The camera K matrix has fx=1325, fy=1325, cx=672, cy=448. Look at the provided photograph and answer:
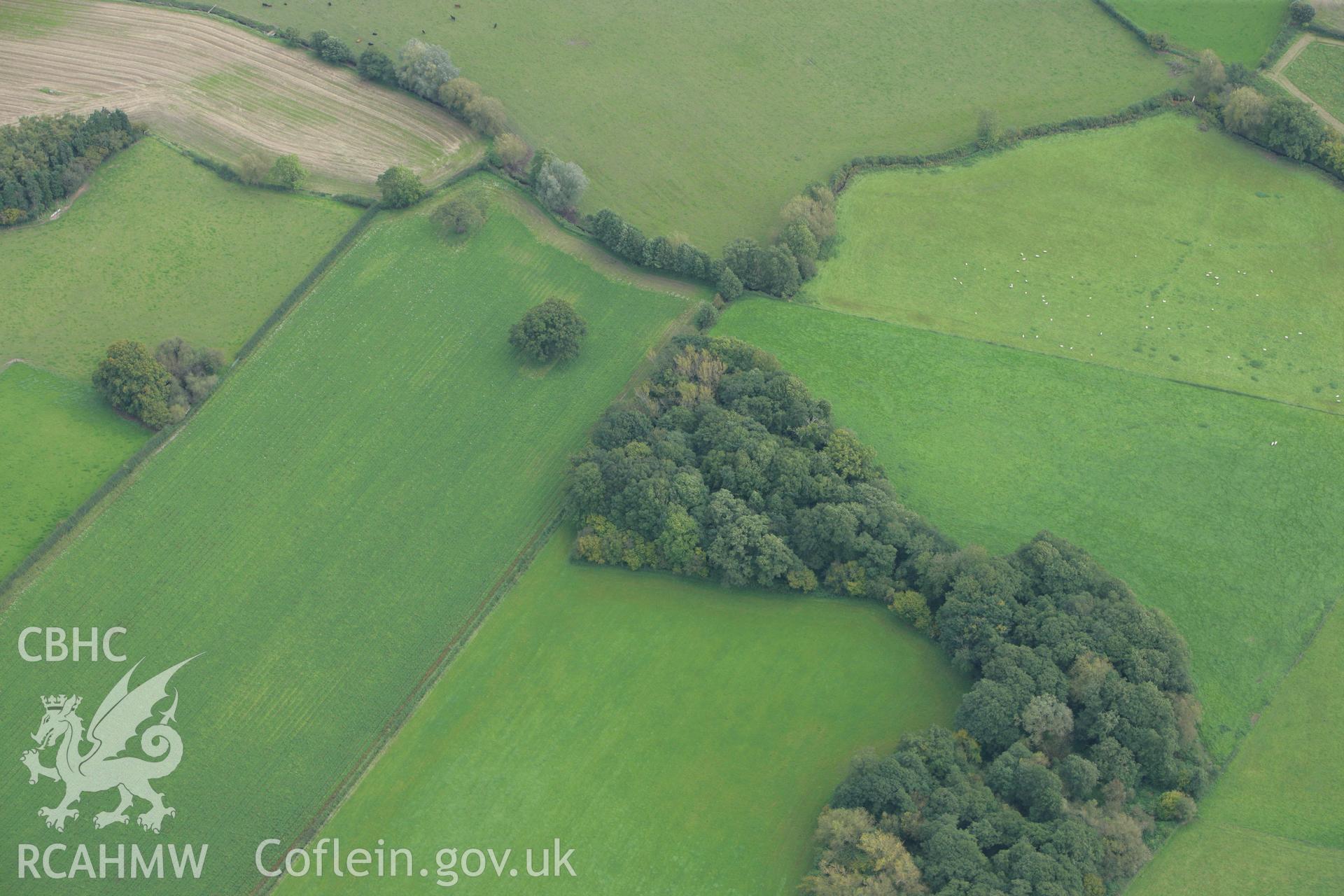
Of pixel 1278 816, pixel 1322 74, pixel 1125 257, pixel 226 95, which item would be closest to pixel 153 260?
pixel 226 95

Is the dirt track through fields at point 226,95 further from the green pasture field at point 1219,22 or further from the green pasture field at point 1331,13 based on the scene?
the green pasture field at point 1331,13

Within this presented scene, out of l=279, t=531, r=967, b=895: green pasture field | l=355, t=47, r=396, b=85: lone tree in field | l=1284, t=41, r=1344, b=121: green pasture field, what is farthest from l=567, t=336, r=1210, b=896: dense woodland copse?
l=1284, t=41, r=1344, b=121: green pasture field

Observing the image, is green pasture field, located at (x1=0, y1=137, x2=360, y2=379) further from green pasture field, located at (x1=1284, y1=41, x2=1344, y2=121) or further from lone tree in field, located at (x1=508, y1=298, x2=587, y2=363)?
green pasture field, located at (x1=1284, y1=41, x2=1344, y2=121)

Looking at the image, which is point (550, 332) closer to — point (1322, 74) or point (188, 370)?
point (188, 370)

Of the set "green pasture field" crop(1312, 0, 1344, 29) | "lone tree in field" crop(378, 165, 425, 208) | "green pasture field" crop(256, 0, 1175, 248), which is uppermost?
"green pasture field" crop(1312, 0, 1344, 29)

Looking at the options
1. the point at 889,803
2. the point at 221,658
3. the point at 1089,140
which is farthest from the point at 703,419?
the point at 1089,140

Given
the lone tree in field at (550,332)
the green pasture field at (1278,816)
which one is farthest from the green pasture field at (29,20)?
the green pasture field at (1278,816)
